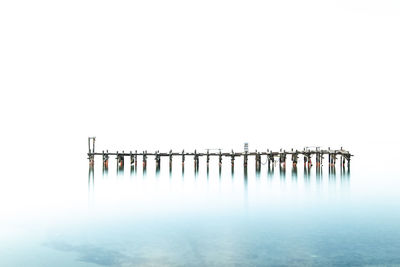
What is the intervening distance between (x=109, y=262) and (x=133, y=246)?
251 centimetres

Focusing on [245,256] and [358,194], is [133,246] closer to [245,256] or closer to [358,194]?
[245,256]

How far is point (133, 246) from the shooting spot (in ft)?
60.3

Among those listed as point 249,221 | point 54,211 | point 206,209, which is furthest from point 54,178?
point 249,221

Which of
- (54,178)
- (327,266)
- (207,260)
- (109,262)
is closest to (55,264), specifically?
(109,262)

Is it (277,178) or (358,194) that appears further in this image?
(277,178)

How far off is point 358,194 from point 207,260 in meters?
22.4

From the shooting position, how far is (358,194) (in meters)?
34.8

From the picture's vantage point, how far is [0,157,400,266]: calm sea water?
55.3 ft

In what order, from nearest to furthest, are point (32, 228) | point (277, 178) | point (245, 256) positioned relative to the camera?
point (245, 256) → point (32, 228) → point (277, 178)

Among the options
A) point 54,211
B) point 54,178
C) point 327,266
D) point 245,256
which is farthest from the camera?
point 54,178

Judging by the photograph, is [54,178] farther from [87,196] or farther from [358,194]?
[358,194]

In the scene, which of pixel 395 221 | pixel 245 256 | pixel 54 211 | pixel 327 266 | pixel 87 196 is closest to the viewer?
pixel 327 266

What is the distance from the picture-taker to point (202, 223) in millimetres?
23656

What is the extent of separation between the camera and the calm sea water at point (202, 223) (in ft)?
55.3
